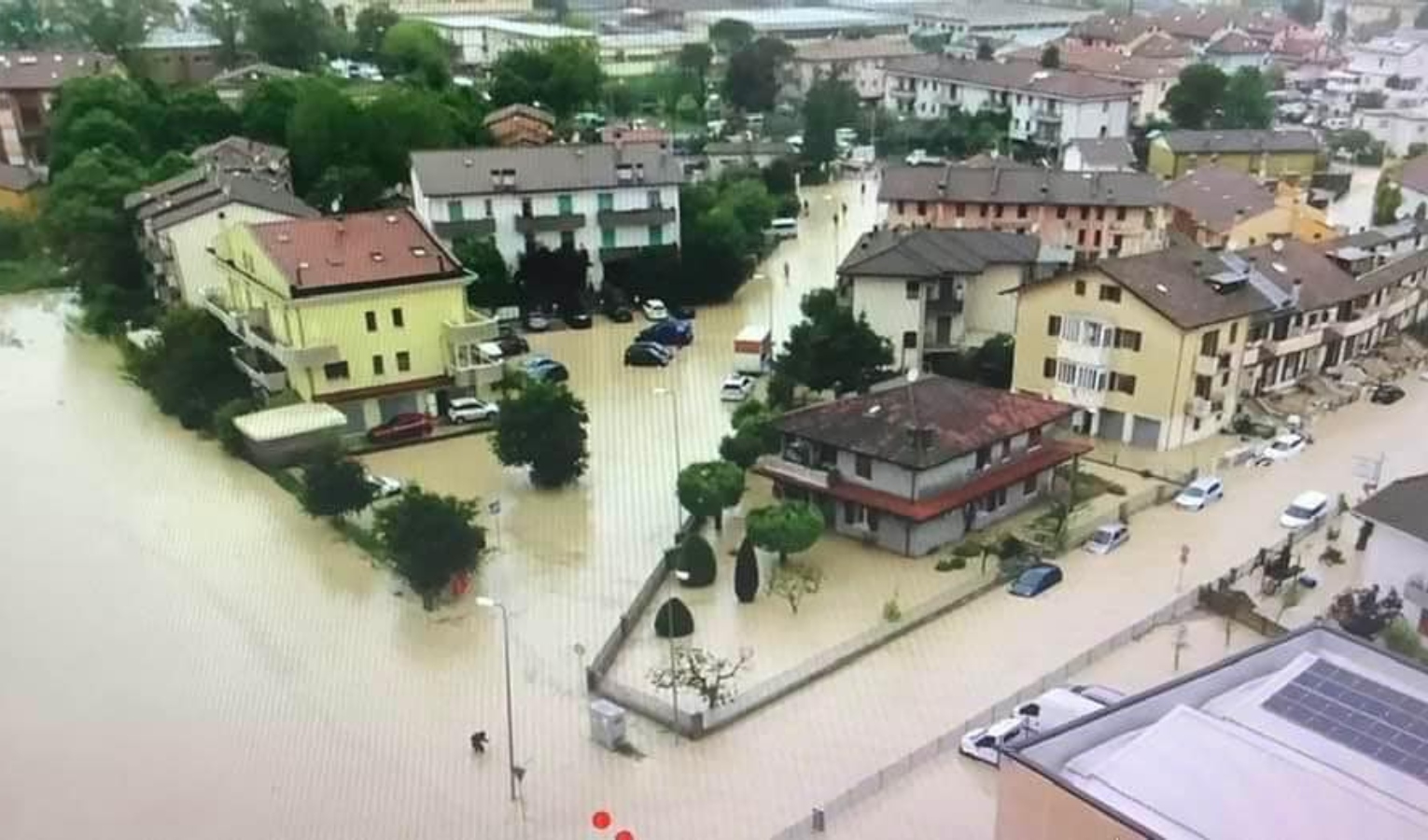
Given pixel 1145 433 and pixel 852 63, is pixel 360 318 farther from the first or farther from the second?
pixel 852 63

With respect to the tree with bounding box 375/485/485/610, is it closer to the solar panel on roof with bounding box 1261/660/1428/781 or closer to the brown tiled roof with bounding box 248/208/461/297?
the brown tiled roof with bounding box 248/208/461/297

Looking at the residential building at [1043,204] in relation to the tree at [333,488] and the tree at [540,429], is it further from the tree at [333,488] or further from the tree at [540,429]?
the tree at [333,488]

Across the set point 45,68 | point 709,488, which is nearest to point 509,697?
point 709,488

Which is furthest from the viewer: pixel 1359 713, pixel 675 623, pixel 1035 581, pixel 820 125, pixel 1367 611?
pixel 820 125

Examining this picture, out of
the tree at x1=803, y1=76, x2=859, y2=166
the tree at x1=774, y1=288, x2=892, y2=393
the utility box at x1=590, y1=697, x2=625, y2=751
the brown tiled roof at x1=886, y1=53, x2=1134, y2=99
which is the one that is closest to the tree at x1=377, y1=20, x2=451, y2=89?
the tree at x1=803, y1=76, x2=859, y2=166

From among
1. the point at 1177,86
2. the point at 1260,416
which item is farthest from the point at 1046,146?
the point at 1260,416

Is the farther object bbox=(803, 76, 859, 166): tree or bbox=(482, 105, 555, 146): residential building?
bbox=(803, 76, 859, 166): tree

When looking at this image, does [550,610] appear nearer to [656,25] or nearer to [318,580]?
[318,580]
